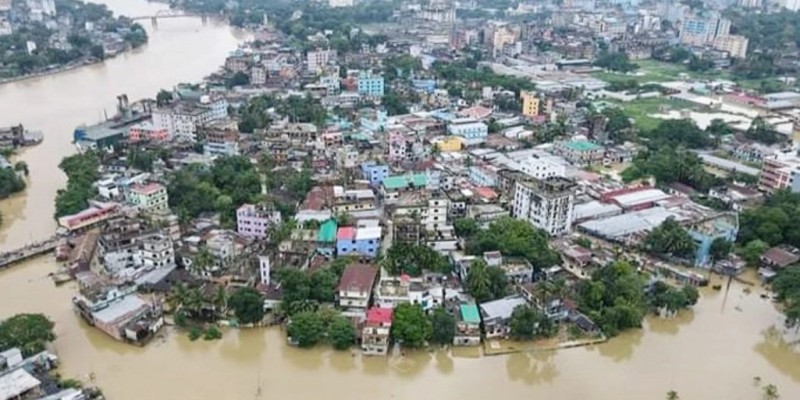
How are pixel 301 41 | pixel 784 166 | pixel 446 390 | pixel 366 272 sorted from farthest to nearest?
pixel 301 41, pixel 784 166, pixel 366 272, pixel 446 390

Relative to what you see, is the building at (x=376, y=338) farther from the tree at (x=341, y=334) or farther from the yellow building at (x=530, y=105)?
the yellow building at (x=530, y=105)

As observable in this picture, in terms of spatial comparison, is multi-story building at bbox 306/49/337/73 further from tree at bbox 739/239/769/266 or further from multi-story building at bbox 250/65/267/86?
tree at bbox 739/239/769/266

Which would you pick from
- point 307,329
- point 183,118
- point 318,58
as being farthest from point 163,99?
point 307,329

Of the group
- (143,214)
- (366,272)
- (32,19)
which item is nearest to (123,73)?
(32,19)

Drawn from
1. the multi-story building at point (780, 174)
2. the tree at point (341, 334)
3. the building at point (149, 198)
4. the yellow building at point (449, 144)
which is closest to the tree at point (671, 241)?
the multi-story building at point (780, 174)

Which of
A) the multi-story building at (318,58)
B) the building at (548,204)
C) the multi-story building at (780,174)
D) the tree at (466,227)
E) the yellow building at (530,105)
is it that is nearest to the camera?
the tree at (466,227)

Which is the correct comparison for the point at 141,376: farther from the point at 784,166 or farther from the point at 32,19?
the point at 32,19

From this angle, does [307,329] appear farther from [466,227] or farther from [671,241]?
[671,241]
